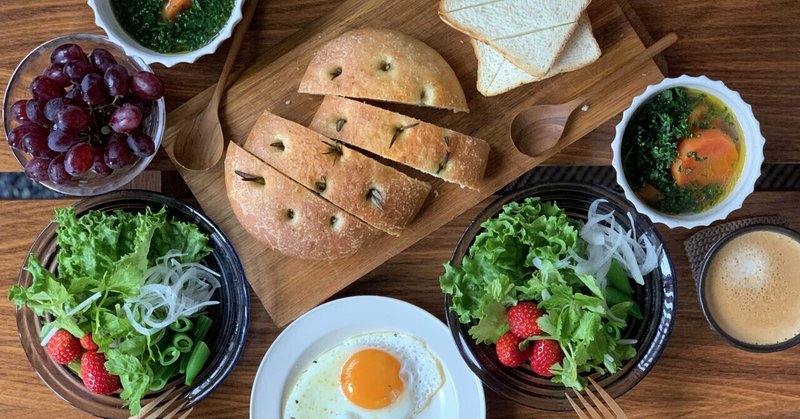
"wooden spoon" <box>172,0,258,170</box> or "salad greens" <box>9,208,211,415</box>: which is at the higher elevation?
"wooden spoon" <box>172,0,258,170</box>

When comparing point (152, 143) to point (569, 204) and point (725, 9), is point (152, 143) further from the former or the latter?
point (725, 9)

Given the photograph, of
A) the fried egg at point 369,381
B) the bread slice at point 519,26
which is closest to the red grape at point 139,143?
the fried egg at point 369,381

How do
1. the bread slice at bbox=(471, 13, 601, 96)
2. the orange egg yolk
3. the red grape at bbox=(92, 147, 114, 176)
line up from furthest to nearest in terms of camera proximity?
the orange egg yolk → the bread slice at bbox=(471, 13, 601, 96) → the red grape at bbox=(92, 147, 114, 176)

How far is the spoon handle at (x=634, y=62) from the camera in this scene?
7.36 feet

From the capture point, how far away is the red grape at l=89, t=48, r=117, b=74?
2.16 meters

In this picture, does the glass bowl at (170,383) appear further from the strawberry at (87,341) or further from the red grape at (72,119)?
the red grape at (72,119)

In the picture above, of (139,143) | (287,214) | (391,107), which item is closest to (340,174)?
(287,214)

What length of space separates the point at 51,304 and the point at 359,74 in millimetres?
1151

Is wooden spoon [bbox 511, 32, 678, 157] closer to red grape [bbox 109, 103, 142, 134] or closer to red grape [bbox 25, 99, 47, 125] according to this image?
red grape [bbox 109, 103, 142, 134]

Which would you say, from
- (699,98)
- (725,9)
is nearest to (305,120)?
(699,98)

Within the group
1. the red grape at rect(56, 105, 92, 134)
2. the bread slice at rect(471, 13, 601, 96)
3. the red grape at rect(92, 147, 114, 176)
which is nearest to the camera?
the red grape at rect(56, 105, 92, 134)

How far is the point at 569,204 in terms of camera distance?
7.57 feet

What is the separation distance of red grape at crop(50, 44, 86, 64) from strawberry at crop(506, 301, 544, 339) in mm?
1515

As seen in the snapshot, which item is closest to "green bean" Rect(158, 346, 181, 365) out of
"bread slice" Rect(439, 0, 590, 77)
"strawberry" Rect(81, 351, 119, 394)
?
Answer: "strawberry" Rect(81, 351, 119, 394)
